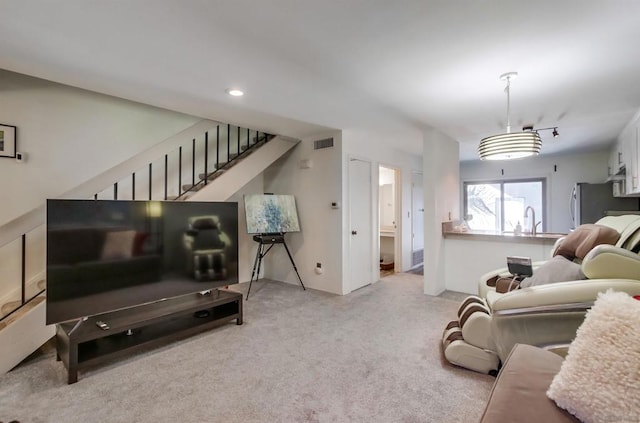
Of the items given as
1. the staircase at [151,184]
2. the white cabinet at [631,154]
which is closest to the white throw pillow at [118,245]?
the staircase at [151,184]

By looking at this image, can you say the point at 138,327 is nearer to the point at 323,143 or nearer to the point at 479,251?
the point at 323,143

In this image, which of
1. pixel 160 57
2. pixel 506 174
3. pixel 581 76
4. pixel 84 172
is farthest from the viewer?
pixel 506 174

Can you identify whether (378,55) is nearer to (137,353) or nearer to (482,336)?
(482,336)

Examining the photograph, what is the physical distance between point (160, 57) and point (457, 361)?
3.14 m

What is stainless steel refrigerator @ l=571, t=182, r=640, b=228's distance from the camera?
507cm

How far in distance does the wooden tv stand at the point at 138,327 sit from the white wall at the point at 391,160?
1.98m

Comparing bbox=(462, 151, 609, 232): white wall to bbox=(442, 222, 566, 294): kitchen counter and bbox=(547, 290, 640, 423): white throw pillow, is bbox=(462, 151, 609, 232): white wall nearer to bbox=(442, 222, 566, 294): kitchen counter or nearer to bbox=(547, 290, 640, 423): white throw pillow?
bbox=(442, 222, 566, 294): kitchen counter

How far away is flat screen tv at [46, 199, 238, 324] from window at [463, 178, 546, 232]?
18.3ft

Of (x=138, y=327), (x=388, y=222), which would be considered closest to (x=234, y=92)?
(x=138, y=327)

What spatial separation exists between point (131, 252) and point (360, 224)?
9.96ft

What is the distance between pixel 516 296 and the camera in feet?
6.73

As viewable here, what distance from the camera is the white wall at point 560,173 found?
19.8ft

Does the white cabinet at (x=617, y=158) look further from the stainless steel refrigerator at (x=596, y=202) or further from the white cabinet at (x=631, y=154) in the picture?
the stainless steel refrigerator at (x=596, y=202)

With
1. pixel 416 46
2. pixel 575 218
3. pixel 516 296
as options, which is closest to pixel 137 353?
pixel 516 296
